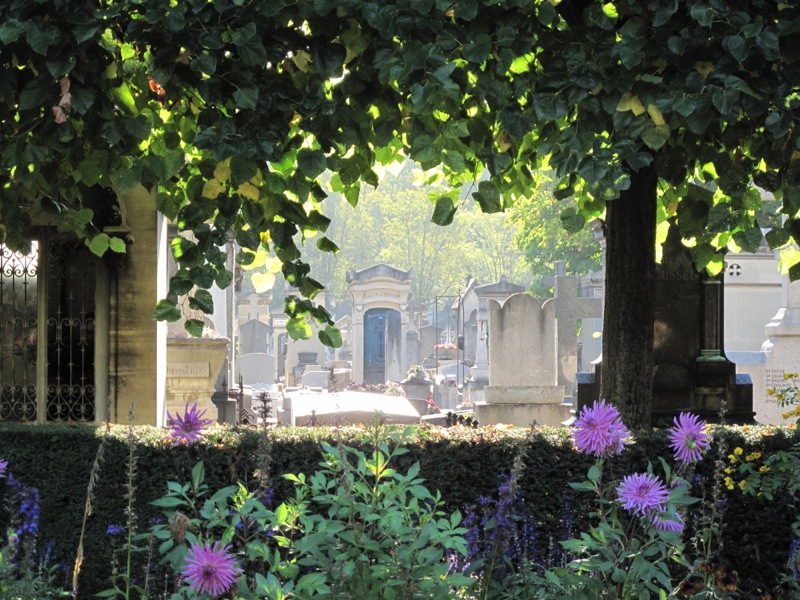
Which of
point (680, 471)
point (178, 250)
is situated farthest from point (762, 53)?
point (178, 250)

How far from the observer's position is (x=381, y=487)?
343 centimetres

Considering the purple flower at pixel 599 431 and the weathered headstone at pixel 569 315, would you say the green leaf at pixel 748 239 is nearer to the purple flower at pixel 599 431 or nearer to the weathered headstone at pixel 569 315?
the purple flower at pixel 599 431

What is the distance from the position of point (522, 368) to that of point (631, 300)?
9.60 metres

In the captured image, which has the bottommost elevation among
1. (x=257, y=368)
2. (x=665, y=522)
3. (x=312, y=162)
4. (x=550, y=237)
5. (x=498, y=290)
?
(x=257, y=368)

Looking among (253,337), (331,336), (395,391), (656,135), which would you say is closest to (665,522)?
(656,135)

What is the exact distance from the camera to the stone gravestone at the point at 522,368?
613 inches

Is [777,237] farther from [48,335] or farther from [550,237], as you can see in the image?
[550,237]

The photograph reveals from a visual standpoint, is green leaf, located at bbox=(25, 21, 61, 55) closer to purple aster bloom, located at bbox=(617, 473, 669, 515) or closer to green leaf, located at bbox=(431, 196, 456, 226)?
green leaf, located at bbox=(431, 196, 456, 226)

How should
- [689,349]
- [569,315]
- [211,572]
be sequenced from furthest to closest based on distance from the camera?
1. [569,315]
2. [689,349]
3. [211,572]

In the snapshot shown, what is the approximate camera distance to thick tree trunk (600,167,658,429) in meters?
6.20

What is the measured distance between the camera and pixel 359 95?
521 centimetres

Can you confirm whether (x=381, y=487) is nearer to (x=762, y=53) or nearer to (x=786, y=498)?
(x=762, y=53)

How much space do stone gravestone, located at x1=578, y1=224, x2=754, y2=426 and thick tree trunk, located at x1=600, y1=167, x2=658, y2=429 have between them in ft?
12.7

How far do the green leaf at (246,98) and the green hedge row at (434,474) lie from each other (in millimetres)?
2036
